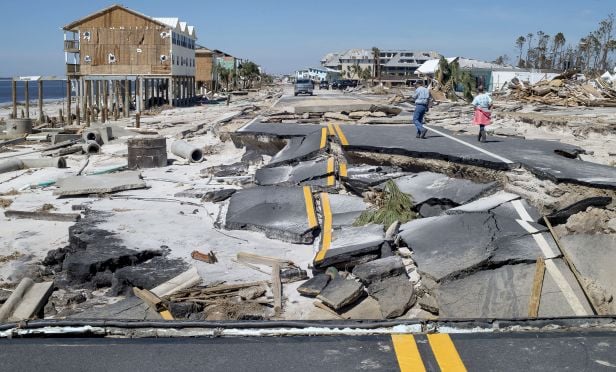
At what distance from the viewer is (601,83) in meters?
35.7

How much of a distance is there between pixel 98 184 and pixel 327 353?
9.88 metres

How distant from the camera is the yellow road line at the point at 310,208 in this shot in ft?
29.1

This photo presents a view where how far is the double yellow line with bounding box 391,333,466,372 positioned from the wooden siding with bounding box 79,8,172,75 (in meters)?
48.3

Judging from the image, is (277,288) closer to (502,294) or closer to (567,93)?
(502,294)

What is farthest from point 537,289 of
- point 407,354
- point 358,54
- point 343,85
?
point 358,54

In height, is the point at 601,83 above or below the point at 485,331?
above

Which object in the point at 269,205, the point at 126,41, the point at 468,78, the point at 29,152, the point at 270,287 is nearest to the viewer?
the point at 270,287

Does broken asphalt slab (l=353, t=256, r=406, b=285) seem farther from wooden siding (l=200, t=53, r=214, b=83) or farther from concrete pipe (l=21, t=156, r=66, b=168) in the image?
wooden siding (l=200, t=53, r=214, b=83)

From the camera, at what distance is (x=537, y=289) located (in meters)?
5.40

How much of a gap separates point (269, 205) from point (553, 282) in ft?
17.4

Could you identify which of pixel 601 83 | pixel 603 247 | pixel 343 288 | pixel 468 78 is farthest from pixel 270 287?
pixel 468 78

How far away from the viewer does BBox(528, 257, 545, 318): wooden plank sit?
5184 millimetres

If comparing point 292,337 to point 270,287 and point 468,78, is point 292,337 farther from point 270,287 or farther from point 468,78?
point 468,78

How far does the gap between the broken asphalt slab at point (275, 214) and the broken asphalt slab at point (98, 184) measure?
10.3 ft
